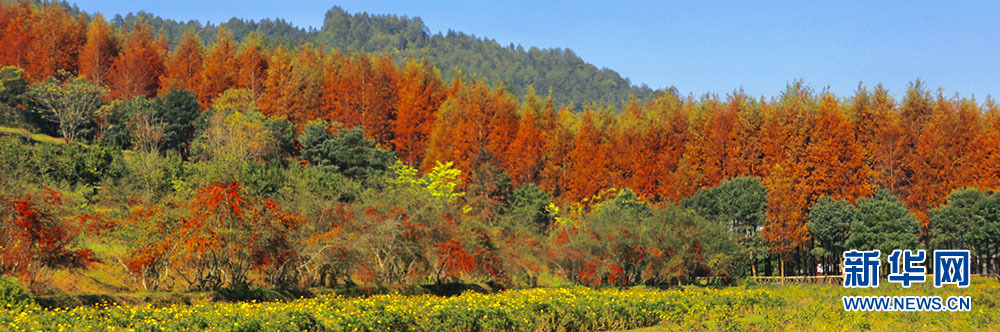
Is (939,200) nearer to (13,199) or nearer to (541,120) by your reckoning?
(541,120)

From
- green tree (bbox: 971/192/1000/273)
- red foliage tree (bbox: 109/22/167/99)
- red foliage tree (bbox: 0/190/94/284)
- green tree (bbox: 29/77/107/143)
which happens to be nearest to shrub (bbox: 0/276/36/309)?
red foliage tree (bbox: 0/190/94/284)

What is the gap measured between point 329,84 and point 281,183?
23064mm

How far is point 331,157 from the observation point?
52062 millimetres

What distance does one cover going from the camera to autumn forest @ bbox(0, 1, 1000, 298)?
78.0 feet

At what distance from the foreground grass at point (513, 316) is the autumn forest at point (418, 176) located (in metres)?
3.71

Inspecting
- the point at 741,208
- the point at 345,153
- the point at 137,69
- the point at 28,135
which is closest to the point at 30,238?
the point at 345,153

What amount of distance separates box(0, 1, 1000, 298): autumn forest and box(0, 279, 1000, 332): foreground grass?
12.2 ft

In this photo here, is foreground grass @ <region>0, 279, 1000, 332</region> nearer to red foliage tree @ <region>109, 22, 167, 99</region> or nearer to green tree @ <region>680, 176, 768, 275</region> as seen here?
green tree @ <region>680, 176, 768, 275</region>

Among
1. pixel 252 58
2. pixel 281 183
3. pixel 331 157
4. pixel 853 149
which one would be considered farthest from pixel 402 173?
pixel 853 149

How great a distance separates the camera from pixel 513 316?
690 inches

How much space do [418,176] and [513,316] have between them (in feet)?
138

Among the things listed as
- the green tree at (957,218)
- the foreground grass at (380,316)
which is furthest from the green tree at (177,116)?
the green tree at (957,218)

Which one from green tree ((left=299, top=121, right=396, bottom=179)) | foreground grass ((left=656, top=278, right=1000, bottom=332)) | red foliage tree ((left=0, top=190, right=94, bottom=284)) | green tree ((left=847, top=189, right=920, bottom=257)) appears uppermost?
green tree ((left=299, top=121, right=396, bottom=179))

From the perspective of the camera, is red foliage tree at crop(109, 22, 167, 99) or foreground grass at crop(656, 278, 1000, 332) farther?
red foliage tree at crop(109, 22, 167, 99)
